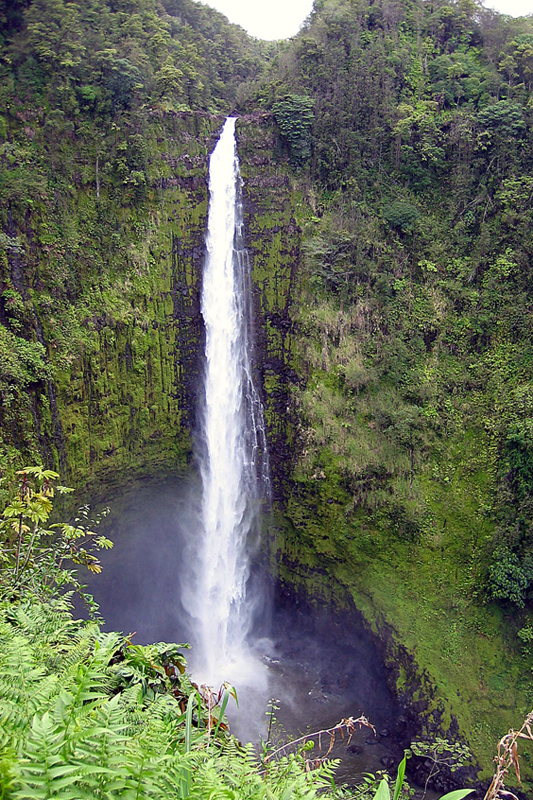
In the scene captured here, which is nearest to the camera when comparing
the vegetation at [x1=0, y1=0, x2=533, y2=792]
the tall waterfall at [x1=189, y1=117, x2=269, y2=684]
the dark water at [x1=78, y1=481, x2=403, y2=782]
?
the dark water at [x1=78, y1=481, x2=403, y2=782]

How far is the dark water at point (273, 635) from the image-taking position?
12.8m

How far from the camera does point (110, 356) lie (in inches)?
625

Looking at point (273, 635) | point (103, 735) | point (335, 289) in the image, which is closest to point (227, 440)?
point (335, 289)

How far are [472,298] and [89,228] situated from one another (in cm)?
1173

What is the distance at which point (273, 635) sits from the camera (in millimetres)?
15844

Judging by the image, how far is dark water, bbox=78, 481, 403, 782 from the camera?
41.9ft

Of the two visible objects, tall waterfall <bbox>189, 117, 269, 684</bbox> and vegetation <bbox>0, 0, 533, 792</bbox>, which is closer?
vegetation <bbox>0, 0, 533, 792</bbox>

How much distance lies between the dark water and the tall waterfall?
25.5 inches

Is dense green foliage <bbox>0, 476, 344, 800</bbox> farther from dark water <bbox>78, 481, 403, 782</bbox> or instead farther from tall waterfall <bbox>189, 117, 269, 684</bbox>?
tall waterfall <bbox>189, 117, 269, 684</bbox>

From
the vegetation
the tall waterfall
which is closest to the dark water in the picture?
the tall waterfall

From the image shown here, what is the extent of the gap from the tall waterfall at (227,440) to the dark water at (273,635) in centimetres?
65

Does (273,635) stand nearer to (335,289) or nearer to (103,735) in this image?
(335,289)

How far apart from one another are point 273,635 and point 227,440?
5981 mm

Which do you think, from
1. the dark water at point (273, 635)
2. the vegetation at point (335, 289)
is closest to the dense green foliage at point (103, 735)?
the vegetation at point (335, 289)
